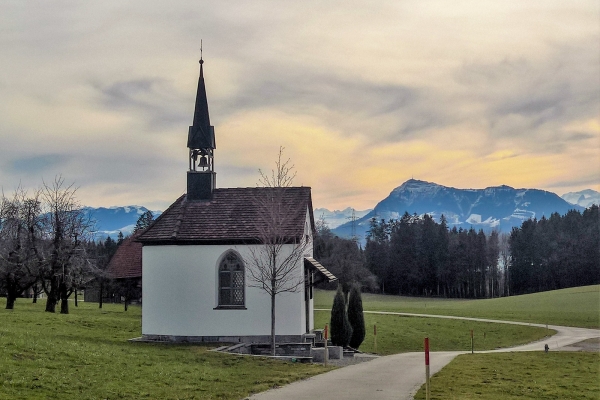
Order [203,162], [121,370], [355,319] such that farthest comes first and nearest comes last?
[355,319] < [203,162] < [121,370]

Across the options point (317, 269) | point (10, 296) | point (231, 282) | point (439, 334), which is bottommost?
point (439, 334)

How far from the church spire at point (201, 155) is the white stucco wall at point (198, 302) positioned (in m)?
3.12

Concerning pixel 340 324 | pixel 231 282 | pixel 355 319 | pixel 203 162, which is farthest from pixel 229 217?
pixel 355 319

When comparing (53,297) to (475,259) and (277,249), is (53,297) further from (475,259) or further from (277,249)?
(475,259)

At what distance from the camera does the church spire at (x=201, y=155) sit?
90.4 ft

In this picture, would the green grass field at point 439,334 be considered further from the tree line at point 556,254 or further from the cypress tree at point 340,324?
the tree line at point 556,254

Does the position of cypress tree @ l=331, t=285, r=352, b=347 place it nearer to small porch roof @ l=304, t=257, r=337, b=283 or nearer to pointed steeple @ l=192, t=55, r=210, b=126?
small porch roof @ l=304, t=257, r=337, b=283

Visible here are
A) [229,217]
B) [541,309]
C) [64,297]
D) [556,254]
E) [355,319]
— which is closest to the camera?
[229,217]

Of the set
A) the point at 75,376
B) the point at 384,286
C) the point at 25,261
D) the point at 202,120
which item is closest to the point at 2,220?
the point at 25,261

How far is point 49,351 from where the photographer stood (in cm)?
1650

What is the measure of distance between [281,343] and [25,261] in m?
19.6

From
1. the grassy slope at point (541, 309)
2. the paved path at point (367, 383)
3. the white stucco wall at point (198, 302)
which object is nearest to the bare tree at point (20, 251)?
the white stucco wall at point (198, 302)

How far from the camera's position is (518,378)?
701 inches

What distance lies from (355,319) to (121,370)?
14922 mm
